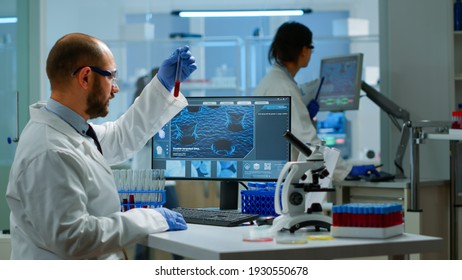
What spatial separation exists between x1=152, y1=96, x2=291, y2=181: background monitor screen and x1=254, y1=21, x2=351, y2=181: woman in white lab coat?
1.15 metres

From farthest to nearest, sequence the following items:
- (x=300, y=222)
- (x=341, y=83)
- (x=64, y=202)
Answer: (x=341, y=83)
(x=300, y=222)
(x=64, y=202)

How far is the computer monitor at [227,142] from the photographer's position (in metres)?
2.73

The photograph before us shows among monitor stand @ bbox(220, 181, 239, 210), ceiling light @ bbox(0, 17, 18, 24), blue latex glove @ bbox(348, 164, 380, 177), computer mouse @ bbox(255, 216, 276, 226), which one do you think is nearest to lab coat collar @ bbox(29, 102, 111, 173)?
computer mouse @ bbox(255, 216, 276, 226)

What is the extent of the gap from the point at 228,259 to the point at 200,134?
99 cm

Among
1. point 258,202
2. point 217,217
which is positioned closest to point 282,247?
point 217,217

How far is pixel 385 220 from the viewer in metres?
2.04

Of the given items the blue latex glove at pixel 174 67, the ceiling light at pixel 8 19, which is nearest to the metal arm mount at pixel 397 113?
the blue latex glove at pixel 174 67

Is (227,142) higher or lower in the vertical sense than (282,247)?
higher

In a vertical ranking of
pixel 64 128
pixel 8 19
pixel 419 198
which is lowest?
pixel 419 198

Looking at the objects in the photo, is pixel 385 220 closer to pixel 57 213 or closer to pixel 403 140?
pixel 57 213

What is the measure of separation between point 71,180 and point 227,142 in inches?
32.6

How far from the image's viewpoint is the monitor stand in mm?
2801

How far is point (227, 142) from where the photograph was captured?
2.77m

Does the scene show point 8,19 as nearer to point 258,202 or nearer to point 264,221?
point 258,202
